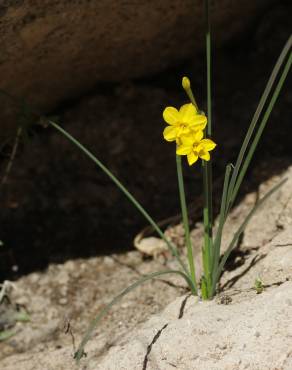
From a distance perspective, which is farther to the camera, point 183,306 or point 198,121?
point 183,306

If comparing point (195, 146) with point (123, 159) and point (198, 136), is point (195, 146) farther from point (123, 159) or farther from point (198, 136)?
point (123, 159)

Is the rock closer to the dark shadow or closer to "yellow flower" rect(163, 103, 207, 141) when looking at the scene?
"yellow flower" rect(163, 103, 207, 141)

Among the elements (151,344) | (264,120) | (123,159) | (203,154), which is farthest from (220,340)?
(123,159)

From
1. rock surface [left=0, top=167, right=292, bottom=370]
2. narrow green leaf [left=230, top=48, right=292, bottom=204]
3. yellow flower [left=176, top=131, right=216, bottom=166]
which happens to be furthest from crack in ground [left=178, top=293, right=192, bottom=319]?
yellow flower [left=176, top=131, right=216, bottom=166]

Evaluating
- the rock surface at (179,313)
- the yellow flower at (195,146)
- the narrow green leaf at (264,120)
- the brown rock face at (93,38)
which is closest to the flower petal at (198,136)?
the yellow flower at (195,146)

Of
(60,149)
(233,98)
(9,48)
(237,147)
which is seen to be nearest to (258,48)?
(233,98)

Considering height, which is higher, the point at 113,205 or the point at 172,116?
the point at 172,116

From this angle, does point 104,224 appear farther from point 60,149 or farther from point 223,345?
point 223,345

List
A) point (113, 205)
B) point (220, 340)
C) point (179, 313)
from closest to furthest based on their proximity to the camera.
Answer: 1. point (220, 340)
2. point (179, 313)
3. point (113, 205)
